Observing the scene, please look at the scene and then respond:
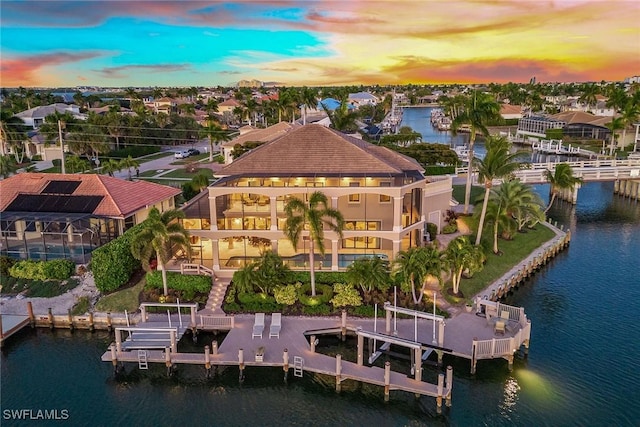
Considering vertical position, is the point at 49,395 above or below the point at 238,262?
below

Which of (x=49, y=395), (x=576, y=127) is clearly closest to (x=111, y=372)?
(x=49, y=395)

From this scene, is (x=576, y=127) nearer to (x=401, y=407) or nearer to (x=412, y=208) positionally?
(x=412, y=208)

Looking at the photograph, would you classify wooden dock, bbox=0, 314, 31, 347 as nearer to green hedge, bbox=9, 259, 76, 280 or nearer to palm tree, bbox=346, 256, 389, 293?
green hedge, bbox=9, 259, 76, 280

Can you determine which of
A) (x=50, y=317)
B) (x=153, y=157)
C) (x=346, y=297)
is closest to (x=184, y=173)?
(x=153, y=157)

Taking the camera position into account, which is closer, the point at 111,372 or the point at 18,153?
the point at 111,372

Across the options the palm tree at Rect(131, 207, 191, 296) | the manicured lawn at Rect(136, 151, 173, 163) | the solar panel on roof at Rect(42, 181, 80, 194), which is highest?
the solar panel on roof at Rect(42, 181, 80, 194)

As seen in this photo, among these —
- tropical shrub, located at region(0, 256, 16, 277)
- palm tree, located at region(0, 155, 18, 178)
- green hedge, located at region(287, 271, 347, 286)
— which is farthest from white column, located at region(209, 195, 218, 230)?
palm tree, located at region(0, 155, 18, 178)

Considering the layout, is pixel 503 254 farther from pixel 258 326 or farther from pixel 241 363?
pixel 241 363

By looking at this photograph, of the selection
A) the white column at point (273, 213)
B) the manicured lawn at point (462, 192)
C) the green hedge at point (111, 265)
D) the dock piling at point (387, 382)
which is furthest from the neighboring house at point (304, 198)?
the manicured lawn at point (462, 192)
